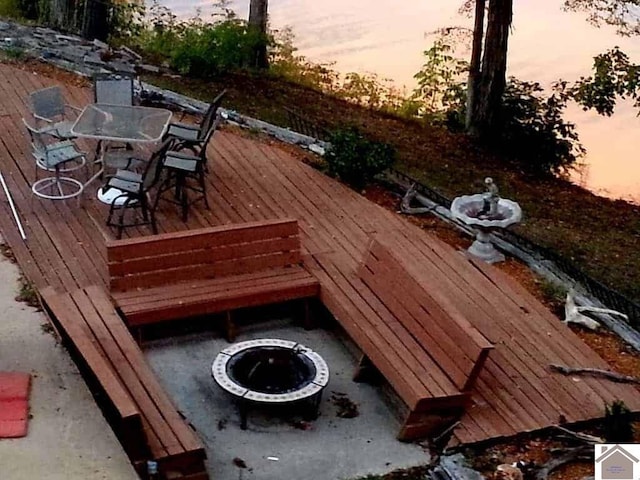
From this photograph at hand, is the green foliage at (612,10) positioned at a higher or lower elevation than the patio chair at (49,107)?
higher

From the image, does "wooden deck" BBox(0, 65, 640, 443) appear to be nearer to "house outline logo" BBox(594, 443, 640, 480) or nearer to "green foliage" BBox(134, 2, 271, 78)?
"house outline logo" BBox(594, 443, 640, 480)

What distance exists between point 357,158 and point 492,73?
514cm

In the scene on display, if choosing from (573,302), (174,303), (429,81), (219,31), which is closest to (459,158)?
(429,81)

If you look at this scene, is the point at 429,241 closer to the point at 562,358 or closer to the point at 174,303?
the point at 562,358

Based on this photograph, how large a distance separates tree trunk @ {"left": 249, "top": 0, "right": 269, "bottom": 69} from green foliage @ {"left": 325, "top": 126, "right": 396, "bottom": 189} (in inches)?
263

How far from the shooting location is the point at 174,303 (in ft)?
22.1

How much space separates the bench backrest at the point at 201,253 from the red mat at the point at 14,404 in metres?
1.21

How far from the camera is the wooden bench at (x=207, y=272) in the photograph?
675 centimetres

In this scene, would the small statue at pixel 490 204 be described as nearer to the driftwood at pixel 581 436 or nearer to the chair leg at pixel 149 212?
the driftwood at pixel 581 436

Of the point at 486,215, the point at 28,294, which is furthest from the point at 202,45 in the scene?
the point at 28,294

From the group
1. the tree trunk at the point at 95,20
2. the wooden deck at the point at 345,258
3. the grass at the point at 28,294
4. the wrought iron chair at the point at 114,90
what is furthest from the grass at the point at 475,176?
the grass at the point at 28,294

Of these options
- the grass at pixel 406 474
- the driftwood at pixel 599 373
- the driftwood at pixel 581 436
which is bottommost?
the grass at pixel 406 474

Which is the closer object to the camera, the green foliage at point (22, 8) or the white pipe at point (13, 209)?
the white pipe at point (13, 209)

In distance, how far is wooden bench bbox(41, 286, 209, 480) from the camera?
539cm
